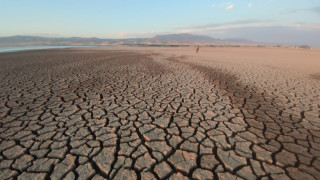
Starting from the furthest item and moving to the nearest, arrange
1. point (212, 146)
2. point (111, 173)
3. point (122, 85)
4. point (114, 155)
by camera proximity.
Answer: point (122, 85), point (212, 146), point (114, 155), point (111, 173)

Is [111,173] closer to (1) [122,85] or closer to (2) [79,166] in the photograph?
(2) [79,166]

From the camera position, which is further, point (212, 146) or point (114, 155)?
point (212, 146)

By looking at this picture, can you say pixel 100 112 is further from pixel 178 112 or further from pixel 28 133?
pixel 178 112

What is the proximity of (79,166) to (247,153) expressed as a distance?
1991 millimetres

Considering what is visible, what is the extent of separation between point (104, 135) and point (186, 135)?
1.21m

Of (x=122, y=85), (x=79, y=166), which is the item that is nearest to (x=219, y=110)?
(x=79, y=166)

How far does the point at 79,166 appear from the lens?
5.77 ft

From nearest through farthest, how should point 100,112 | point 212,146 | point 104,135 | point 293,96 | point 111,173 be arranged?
1. point 111,173
2. point 212,146
3. point 104,135
4. point 100,112
5. point 293,96

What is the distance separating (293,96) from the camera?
4.25m

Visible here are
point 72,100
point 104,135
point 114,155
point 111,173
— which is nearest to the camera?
point 111,173

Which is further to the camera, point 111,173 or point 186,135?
point 186,135

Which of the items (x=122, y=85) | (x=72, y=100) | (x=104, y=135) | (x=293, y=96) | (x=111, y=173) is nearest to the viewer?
(x=111, y=173)

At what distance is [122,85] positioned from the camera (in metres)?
5.16

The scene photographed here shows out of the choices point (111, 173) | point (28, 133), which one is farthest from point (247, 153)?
point (28, 133)
